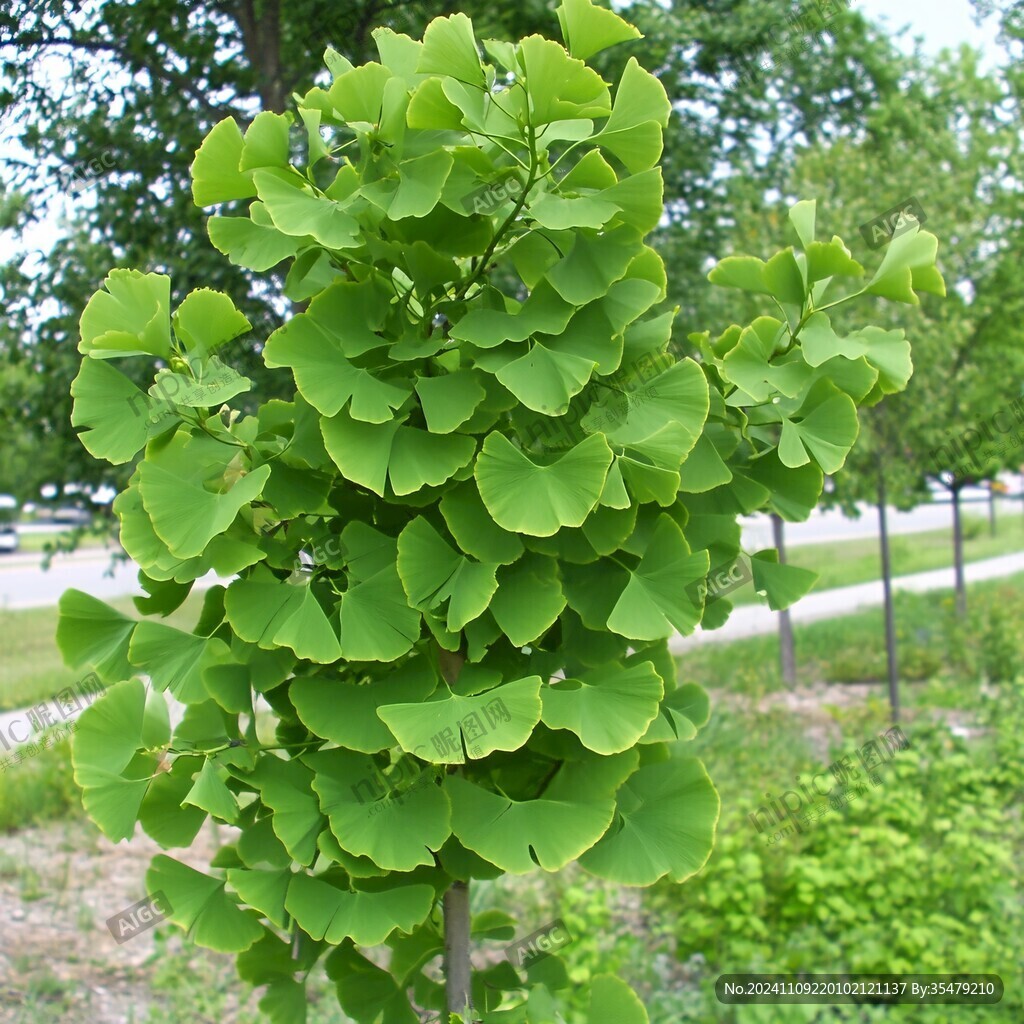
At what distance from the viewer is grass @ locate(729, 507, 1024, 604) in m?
15.3

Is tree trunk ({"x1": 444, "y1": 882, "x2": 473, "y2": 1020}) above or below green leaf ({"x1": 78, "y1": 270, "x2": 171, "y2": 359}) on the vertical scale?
below

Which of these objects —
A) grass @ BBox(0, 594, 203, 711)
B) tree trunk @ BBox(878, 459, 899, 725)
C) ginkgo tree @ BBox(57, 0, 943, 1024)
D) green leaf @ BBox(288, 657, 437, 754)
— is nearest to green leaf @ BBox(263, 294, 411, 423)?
ginkgo tree @ BBox(57, 0, 943, 1024)

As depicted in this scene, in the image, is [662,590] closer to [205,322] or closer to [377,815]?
[377,815]

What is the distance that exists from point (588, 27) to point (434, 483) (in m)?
0.58

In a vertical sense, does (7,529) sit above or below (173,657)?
above

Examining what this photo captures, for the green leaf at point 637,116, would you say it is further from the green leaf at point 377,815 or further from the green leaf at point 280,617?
the green leaf at point 377,815

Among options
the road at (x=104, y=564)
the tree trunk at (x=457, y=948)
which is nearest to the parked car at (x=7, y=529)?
the road at (x=104, y=564)

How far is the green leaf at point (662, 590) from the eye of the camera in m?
1.23

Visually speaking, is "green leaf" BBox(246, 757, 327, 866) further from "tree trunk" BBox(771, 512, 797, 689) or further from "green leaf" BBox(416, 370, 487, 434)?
"tree trunk" BBox(771, 512, 797, 689)

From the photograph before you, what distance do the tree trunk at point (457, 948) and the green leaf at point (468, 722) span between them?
47cm

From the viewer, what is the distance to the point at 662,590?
4.21 feet

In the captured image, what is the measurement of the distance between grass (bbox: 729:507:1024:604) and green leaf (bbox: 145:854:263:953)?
11.3 m

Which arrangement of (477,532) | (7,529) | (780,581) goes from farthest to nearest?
(7,529) < (780,581) < (477,532)

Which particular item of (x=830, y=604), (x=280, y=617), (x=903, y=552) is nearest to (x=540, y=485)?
(x=280, y=617)
